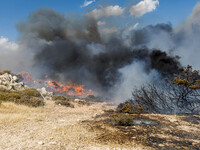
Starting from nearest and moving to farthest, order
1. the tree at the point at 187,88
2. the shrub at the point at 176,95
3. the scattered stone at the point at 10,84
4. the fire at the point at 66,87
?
the tree at the point at 187,88, the shrub at the point at 176,95, the scattered stone at the point at 10,84, the fire at the point at 66,87

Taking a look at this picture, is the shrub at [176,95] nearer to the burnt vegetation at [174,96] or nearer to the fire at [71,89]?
the burnt vegetation at [174,96]

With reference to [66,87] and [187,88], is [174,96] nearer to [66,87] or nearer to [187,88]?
[187,88]

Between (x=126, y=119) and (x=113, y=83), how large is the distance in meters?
26.3

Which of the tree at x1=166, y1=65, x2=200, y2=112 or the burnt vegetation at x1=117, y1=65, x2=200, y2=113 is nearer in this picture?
the tree at x1=166, y1=65, x2=200, y2=112

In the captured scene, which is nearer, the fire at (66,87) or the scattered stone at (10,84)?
the scattered stone at (10,84)

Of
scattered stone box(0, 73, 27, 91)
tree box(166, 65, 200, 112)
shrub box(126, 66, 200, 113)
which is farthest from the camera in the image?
scattered stone box(0, 73, 27, 91)

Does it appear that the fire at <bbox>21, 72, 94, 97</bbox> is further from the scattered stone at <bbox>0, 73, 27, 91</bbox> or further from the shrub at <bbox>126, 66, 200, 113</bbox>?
the shrub at <bbox>126, 66, 200, 113</bbox>

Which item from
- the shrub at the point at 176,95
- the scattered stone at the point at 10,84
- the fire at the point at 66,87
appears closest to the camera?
the shrub at the point at 176,95

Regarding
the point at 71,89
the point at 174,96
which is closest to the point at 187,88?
the point at 174,96

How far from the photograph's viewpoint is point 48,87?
36812 millimetres

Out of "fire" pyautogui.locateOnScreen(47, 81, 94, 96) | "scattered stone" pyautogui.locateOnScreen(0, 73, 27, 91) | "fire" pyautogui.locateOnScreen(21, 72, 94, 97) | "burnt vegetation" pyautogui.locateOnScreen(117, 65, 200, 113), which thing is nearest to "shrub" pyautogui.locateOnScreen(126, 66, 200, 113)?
"burnt vegetation" pyautogui.locateOnScreen(117, 65, 200, 113)

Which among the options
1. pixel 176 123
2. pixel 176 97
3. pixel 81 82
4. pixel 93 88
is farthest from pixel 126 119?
pixel 81 82

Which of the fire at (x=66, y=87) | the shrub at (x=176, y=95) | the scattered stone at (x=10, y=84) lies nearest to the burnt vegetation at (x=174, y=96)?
the shrub at (x=176, y=95)

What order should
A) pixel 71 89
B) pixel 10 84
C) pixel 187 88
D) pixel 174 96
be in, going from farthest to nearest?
pixel 71 89 < pixel 10 84 < pixel 174 96 < pixel 187 88
